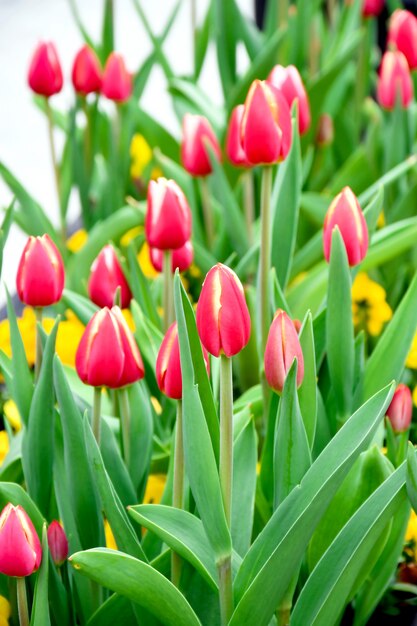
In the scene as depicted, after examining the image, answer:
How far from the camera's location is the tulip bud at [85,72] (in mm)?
1397

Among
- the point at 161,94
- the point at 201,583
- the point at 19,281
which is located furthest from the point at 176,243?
the point at 161,94

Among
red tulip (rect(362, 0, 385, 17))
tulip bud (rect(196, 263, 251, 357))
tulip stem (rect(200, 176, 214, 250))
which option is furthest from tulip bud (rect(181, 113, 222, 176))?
red tulip (rect(362, 0, 385, 17))

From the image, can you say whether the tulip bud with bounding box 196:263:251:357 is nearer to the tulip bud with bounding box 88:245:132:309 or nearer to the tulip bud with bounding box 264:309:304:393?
the tulip bud with bounding box 264:309:304:393

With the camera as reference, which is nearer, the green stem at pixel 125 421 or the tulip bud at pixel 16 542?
the tulip bud at pixel 16 542

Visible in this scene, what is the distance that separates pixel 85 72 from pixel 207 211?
0.24m

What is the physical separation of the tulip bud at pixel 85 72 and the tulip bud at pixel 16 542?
0.84m

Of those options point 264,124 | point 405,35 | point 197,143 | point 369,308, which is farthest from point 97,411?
point 405,35

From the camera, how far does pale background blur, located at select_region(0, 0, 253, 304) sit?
303 cm

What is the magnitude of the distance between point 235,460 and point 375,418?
19 cm

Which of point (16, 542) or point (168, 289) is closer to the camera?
point (16, 542)

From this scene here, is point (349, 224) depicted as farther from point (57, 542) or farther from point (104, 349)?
point (57, 542)

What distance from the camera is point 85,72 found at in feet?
4.64

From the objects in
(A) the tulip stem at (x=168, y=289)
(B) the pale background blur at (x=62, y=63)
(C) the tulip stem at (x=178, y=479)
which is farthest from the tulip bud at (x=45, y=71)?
(B) the pale background blur at (x=62, y=63)

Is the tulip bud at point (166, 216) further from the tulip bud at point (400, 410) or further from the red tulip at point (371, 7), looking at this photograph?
the red tulip at point (371, 7)
